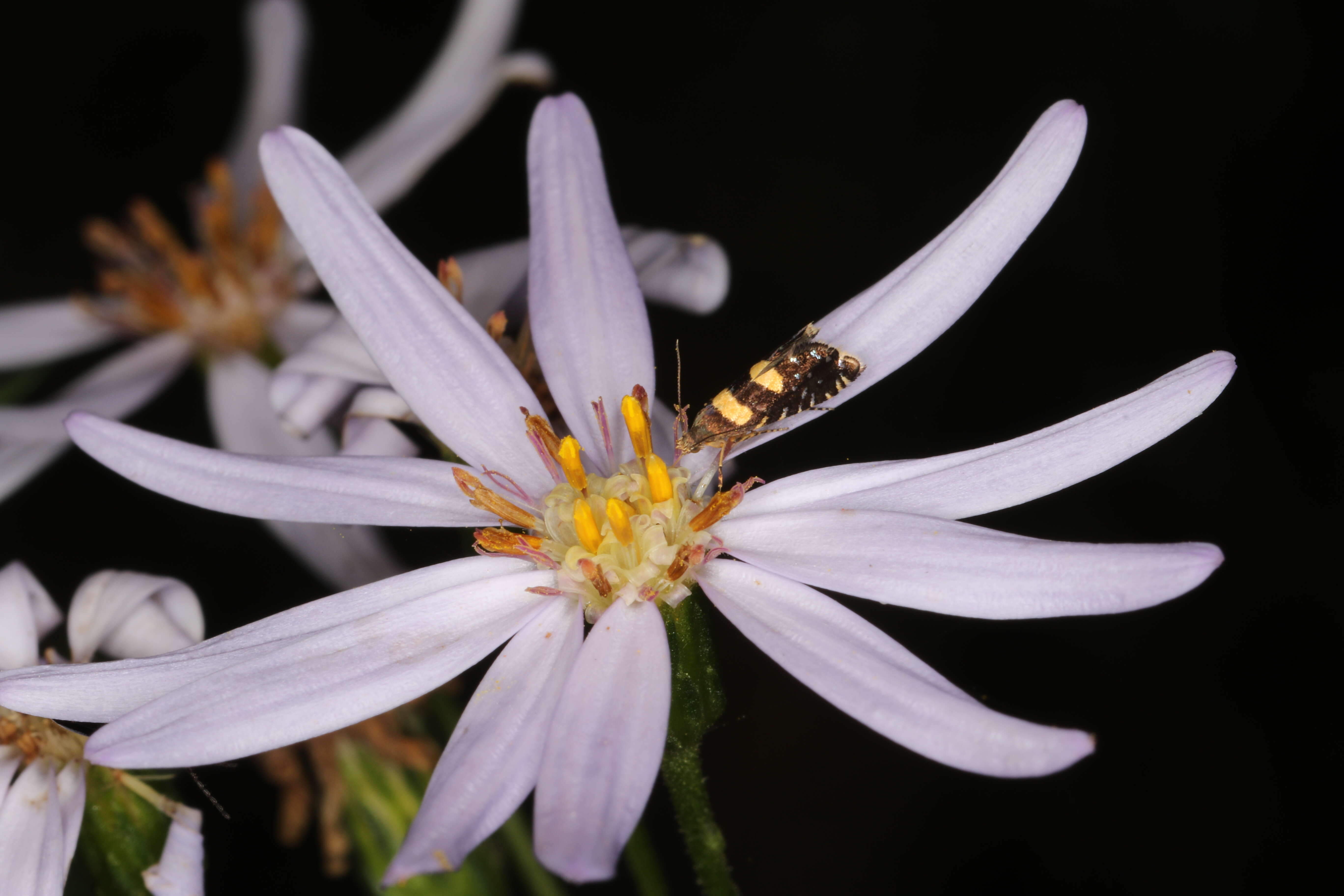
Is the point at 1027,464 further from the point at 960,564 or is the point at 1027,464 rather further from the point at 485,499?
the point at 485,499

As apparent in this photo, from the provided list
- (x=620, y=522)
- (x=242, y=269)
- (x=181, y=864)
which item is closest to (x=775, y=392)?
(x=620, y=522)

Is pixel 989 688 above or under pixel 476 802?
above

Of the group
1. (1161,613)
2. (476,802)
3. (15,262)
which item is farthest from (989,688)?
(15,262)

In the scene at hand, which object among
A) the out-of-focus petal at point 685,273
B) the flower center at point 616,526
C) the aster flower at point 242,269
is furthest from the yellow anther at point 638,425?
the aster flower at point 242,269

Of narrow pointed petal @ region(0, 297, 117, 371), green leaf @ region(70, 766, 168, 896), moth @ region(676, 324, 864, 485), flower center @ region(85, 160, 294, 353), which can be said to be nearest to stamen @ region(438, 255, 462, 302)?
moth @ region(676, 324, 864, 485)

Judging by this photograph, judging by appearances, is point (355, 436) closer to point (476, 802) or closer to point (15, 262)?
point (476, 802)
